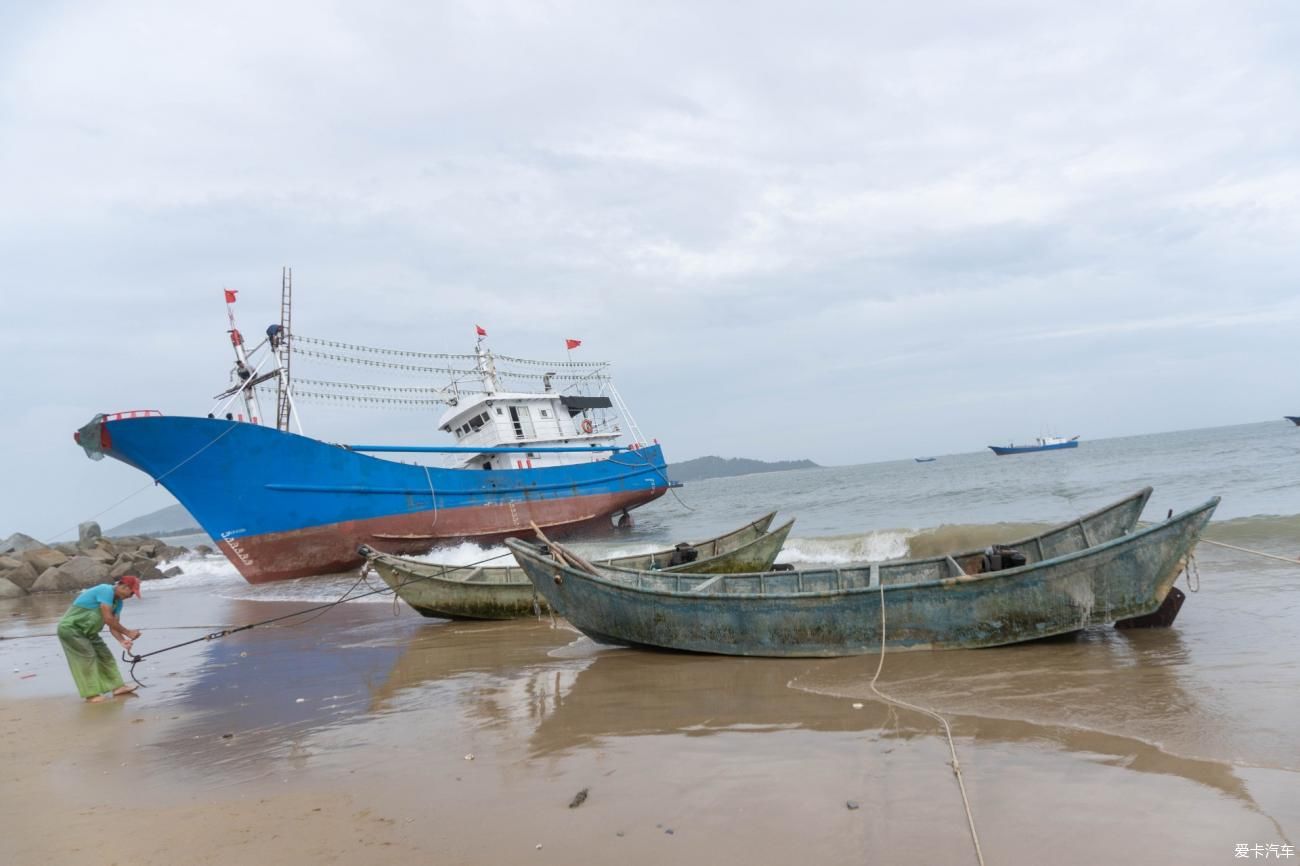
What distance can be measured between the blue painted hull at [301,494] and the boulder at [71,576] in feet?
23.8

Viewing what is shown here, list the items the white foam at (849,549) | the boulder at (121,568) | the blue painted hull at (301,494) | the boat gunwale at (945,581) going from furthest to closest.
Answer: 1. the boulder at (121,568)
2. the white foam at (849,549)
3. the blue painted hull at (301,494)
4. the boat gunwale at (945,581)

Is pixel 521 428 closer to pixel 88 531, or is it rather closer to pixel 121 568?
pixel 121 568

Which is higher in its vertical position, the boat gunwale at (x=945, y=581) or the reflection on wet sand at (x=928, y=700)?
the boat gunwale at (x=945, y=581)

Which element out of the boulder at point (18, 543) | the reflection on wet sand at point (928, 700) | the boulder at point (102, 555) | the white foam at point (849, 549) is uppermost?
the boulder at point (18, 543)

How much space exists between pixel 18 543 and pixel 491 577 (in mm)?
35814

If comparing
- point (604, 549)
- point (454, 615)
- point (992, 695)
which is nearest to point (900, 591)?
point (992, 695)

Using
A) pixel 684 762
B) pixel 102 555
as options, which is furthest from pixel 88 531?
pixel 684 762

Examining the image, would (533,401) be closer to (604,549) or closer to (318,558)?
(604,549)

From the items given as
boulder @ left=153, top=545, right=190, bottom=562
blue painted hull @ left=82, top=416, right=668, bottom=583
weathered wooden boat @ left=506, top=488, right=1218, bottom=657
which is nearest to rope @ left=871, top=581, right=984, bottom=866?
weathered wooden boat @ left=506, top=488, right=1218, bottom=657

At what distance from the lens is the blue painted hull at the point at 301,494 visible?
18.2m

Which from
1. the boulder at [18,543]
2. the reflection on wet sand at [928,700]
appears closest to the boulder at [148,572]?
the boulder at [18,543]

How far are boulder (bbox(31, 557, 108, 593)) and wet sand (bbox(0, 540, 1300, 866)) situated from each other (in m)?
18.4

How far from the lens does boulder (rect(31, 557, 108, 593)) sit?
22547mm

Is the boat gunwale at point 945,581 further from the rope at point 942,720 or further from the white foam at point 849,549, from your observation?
the white foam at point 849,549
